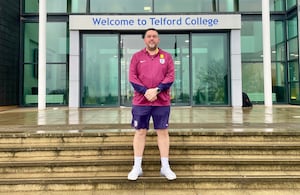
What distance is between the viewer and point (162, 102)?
12.1 ft

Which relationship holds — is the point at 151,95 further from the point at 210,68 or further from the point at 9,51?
the point at 9,51

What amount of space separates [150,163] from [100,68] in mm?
10382

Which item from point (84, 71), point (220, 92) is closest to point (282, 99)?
point (220, 92)

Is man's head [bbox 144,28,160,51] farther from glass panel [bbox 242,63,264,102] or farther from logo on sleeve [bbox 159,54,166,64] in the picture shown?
glass panel [bbox 242,63,264,102]

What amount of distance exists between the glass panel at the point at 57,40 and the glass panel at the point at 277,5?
10.8 m

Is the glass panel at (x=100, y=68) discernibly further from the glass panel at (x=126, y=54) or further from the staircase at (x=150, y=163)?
the staircase at (x=150, y=163)

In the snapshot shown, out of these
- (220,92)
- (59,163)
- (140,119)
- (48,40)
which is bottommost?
(59,163)

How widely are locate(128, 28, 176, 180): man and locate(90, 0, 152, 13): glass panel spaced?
1084 centimetres

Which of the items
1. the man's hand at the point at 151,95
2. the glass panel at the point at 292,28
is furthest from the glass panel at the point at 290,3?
the man's hand at the point at 151,95

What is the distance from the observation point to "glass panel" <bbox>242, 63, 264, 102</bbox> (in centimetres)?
1434

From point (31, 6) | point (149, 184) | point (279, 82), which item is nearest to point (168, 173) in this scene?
point (149, 184)

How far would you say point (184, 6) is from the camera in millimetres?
14055

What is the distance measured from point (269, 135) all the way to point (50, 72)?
39.3ft

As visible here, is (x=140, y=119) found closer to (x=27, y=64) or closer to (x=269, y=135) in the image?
(x=269, y=135)
